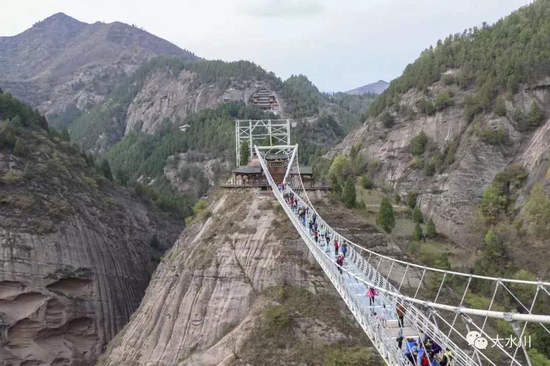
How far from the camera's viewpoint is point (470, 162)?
68.0 metres

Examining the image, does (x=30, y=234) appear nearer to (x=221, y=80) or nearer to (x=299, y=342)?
(x=299, y=342)

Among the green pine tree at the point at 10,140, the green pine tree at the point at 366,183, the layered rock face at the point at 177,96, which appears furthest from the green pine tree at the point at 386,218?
the layered rock face at the point at 177,96

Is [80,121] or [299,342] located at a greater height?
[80,121]

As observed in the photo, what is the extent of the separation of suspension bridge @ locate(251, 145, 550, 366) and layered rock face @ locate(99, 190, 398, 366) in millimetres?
2336

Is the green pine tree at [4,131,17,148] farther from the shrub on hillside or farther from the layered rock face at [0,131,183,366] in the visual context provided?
the shrub on hillside

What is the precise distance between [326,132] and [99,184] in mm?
66414

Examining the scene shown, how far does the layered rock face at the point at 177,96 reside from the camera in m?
130

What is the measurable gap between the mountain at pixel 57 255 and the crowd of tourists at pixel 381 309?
20.3 metres

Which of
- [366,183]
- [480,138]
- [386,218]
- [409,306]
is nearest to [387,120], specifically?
[366,183]

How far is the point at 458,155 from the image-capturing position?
70.0 m

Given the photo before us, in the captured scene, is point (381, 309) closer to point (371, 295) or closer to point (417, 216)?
point (371, 295)

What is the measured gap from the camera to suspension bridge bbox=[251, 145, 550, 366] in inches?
528

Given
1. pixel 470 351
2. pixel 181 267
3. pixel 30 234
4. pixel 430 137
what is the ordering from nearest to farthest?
pixel 470 351 → pixel 181 267 → pixel 30 234 → pixel 430 137

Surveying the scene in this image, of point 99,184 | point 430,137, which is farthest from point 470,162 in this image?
point 99,184
